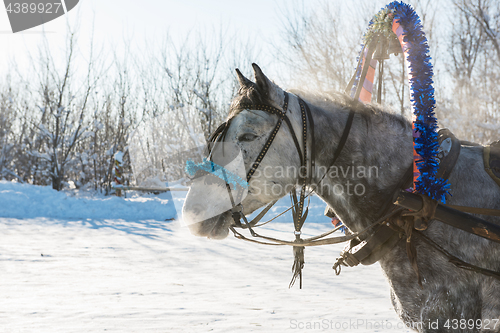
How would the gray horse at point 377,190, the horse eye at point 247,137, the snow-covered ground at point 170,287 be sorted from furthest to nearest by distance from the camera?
the snow-covered ground at point 170,287 → the horse eye at point 247,137 → the gray horse at point 377,190

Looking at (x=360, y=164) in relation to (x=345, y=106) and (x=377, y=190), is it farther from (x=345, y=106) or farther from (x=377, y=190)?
(x=345, y=106)

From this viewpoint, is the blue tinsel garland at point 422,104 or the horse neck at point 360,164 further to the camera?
the horse neck at point 360,164

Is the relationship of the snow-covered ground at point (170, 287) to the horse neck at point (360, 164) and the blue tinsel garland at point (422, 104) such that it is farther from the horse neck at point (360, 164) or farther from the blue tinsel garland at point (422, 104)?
the blue tinsel garland at point (422, 104)

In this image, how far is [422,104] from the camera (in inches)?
74.8

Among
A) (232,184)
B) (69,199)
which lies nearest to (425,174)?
(232,184)

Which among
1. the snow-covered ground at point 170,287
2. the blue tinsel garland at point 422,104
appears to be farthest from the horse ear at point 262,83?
the snow-covered ground at point 170,287

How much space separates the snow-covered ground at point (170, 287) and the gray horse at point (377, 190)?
173 centimetres

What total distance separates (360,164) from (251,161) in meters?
0.59

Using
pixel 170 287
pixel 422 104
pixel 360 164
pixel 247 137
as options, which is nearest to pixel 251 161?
pixel 247 137

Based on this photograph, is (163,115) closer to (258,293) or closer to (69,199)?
(69,199)

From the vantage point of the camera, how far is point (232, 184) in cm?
181

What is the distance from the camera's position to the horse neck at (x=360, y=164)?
6.36 feet

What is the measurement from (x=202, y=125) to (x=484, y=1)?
1304cm

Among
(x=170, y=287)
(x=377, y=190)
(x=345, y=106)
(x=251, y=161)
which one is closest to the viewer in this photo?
(x=251, y=161)
